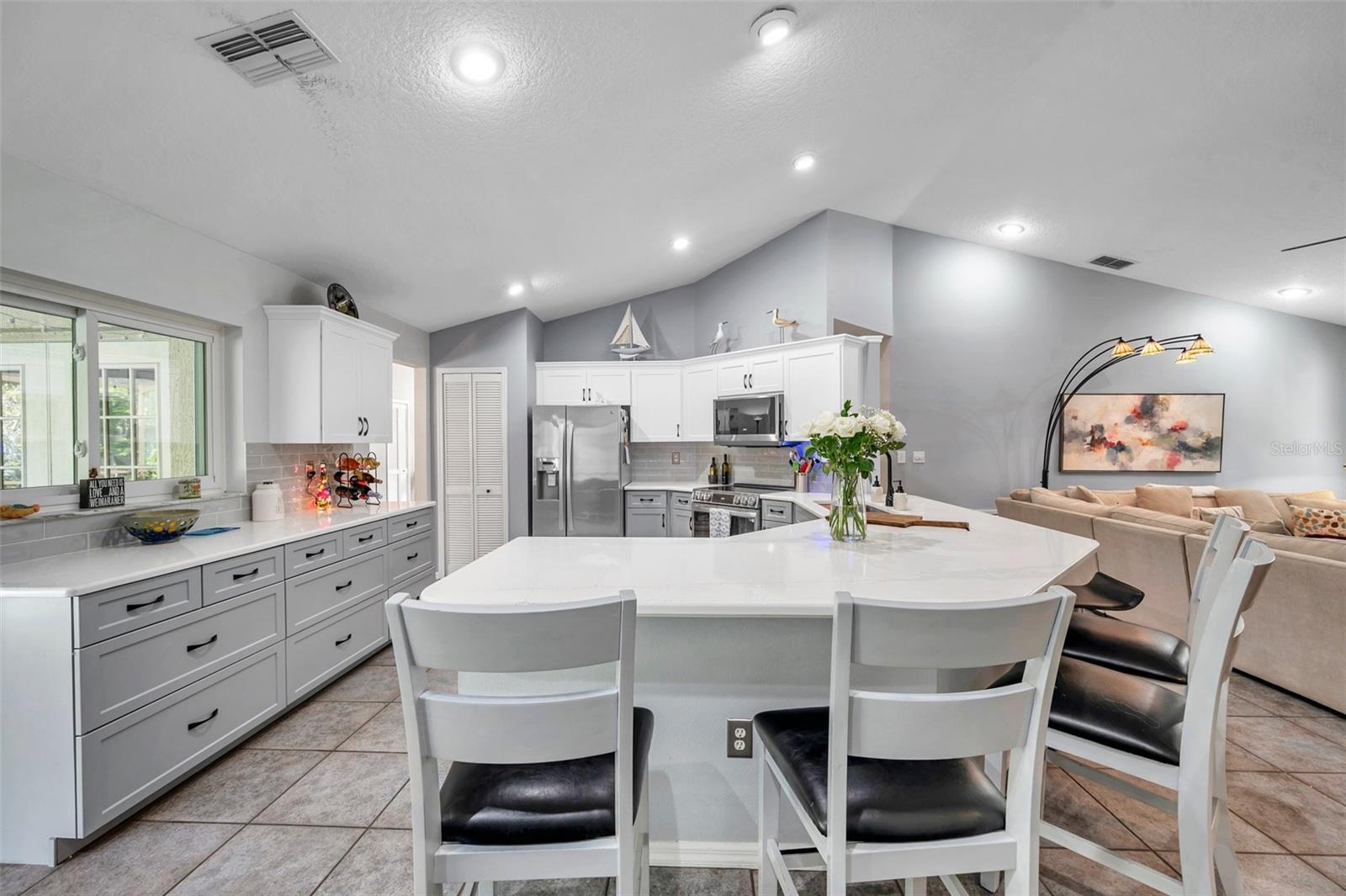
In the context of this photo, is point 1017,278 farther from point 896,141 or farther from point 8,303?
point 8,303

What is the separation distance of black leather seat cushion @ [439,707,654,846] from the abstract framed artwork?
6.00 meters

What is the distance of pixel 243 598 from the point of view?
7.36 ft

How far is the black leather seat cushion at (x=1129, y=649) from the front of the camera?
62.4 inches

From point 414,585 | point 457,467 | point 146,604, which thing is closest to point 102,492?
point 146,604

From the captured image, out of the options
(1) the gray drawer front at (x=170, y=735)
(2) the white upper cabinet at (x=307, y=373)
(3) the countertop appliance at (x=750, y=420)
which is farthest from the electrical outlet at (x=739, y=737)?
(3) the countertop appliance at (x=750, y=420)

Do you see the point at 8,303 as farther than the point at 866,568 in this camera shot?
Yes

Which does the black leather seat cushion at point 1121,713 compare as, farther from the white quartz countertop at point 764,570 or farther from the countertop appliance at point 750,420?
the countertop appliance at point 750,420

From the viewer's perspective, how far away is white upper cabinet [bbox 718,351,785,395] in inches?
181

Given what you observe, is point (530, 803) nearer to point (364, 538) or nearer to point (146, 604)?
point (146, 604)

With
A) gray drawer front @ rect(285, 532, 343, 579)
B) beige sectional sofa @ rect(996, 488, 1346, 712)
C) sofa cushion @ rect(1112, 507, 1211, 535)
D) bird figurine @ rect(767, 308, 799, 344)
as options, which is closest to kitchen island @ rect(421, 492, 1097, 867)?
beige sectional sofa @ rect(996, 488, 1346, 712)

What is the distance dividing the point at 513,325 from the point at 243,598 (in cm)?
341

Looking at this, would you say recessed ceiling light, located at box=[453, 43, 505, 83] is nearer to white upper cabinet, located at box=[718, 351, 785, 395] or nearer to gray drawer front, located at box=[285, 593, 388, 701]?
gray drawer front, located at box=[285, 593, 388, 701]

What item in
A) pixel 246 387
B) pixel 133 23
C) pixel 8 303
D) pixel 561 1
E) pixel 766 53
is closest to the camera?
pixel 133 23

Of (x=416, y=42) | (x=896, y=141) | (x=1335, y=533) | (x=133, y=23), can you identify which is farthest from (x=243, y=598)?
(x=1335, y=533)
